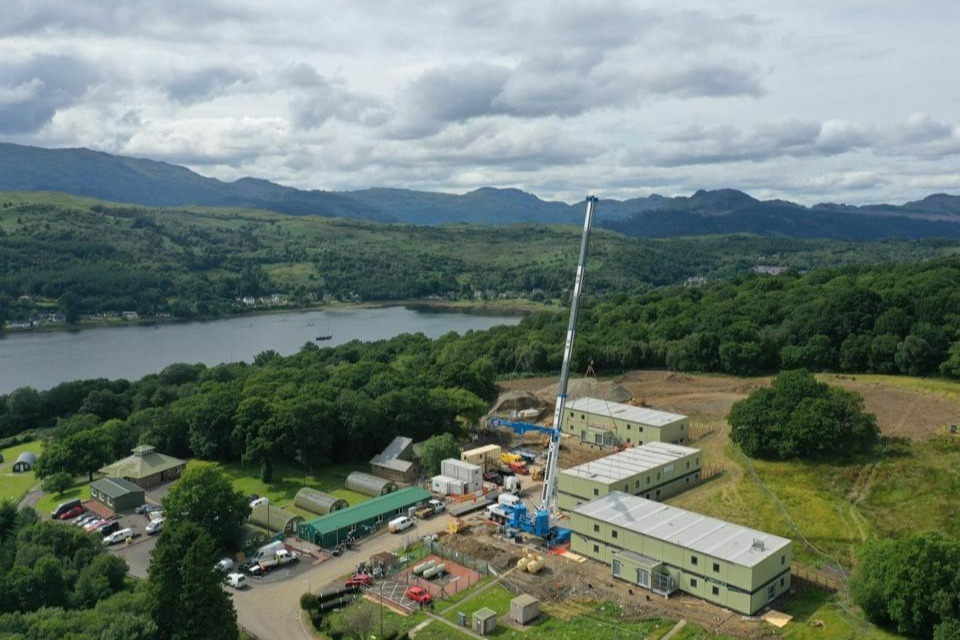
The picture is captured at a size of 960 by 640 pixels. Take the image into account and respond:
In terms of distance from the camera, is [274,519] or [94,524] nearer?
[274,519]

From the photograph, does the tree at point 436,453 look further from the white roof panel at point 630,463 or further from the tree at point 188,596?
the tree at point 188,596

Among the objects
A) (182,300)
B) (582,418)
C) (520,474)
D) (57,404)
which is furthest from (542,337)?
(182,300)

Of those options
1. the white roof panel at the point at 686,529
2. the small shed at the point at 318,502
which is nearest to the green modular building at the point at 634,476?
the white roof panel at the point at 686,529

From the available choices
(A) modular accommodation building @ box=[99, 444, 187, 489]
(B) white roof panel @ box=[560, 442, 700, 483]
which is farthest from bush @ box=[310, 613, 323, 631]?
(A) modular accommodation building @ box=[99, 444, 187, 489]

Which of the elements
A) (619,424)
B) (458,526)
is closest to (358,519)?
(458,526)

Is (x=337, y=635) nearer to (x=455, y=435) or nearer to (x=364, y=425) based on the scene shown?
(x=364, y=425)

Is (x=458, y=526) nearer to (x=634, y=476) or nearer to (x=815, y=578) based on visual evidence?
(x=634, y=476)
